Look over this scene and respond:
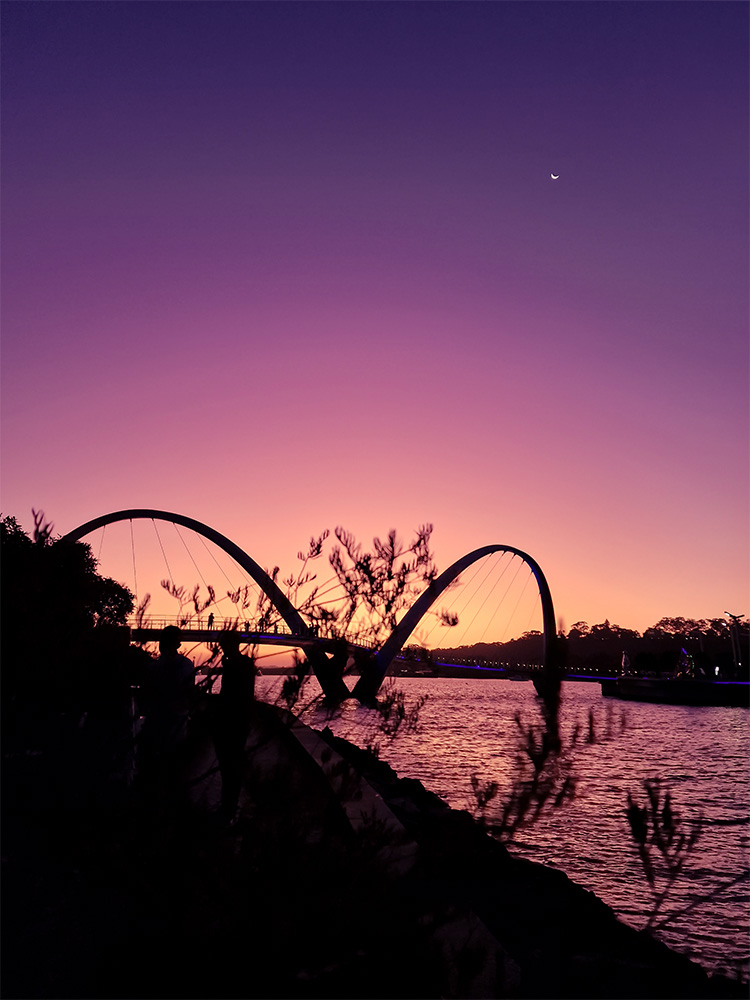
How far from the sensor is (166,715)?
7.00 meters

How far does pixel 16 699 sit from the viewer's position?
234 inches

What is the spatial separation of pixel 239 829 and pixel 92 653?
2274 mm

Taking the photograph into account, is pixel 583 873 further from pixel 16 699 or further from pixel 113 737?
pixel 16 699

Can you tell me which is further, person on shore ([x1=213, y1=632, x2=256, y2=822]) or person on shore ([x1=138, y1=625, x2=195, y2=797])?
person on shore ([x1=138, y1=625, x2=195, y2=797])

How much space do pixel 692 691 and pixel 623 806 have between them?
110384 mm

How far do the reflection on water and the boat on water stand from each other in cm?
7037

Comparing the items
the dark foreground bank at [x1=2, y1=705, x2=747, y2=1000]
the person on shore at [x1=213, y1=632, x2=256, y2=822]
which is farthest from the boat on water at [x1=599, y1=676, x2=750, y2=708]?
the person on shore at [x1=213, y1=632, x2=256, y2=822]

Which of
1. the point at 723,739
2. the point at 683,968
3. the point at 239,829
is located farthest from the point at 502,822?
the point at 723,739

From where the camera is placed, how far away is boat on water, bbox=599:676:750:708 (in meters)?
128

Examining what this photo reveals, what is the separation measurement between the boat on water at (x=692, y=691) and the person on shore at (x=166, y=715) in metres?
131

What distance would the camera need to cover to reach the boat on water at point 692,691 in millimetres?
128000

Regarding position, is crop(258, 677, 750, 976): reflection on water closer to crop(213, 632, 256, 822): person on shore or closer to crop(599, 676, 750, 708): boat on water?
crop(213, 632, 256, 822): person on shore

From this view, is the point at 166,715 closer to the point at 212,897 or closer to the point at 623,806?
the point at 212,897

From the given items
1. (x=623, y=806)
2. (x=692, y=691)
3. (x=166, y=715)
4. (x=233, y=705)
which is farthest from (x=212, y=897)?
(x=692, y=691)
